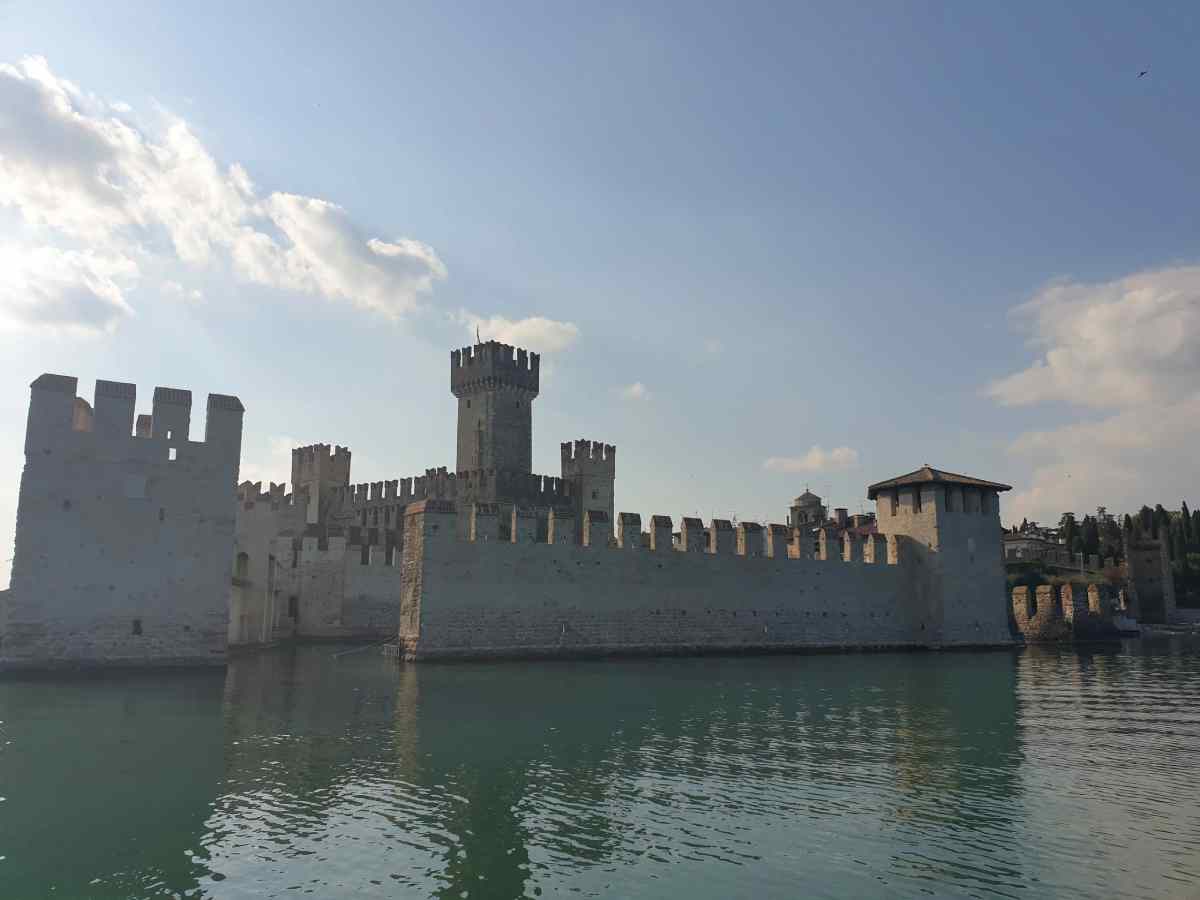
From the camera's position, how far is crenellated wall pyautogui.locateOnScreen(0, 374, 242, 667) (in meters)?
21.7

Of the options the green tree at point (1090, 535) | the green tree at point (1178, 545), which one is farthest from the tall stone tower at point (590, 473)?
the green tree at point (1178, 545)

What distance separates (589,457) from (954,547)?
2365 cm

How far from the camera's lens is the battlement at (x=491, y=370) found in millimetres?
51406

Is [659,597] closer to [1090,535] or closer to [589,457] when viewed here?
[589,457]

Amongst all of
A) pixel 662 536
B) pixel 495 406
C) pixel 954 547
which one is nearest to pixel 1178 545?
pixel 954 547

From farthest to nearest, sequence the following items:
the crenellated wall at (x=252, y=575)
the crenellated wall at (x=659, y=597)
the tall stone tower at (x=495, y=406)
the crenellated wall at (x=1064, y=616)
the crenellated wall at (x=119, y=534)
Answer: the tall stone tower at (x=495, y=406) < the crenellated wall at (x=1064, y=616) < the crenellated wall at (x=252, y=575) < the crenellated wall at (x=659, y=597) < the crenellated wall at (x=119, y=534)

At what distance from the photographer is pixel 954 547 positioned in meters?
36.3

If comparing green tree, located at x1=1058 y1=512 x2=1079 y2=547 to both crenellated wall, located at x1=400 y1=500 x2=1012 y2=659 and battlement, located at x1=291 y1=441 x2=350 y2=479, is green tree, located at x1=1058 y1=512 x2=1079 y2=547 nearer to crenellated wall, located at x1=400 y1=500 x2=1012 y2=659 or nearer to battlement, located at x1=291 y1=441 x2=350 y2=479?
crenellated wall, located at x1=400 y1=500 x2=1012 y2=659

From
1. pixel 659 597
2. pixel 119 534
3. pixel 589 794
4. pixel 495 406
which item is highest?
pixel 495 406

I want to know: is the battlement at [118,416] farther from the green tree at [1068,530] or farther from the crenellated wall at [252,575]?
the green tree at [1068,530]

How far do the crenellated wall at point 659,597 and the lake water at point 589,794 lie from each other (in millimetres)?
7255

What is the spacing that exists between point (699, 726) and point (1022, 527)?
80.3m

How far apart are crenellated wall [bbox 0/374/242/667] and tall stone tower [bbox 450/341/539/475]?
88.7 ft

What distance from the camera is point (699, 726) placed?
1490cm
